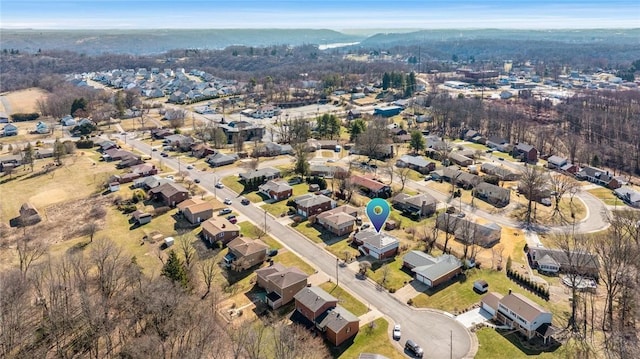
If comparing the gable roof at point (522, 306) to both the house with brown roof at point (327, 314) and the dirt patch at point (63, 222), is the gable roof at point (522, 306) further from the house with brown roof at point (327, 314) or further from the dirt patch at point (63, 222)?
the dirt patch at point (63, 222)

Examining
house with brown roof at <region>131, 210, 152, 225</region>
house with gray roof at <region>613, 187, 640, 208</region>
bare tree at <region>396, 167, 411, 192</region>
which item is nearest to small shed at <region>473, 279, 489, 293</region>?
bare tree at <region>396, 167, 411, 192</region>

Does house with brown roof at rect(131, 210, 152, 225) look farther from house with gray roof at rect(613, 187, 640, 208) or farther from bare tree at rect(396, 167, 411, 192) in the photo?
house with gray roof at rect(613, 187, 640, 208)

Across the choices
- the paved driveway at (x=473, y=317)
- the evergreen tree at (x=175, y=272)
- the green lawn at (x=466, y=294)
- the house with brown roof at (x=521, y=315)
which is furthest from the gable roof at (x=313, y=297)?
the house with brown roof at (x=521, y=315)

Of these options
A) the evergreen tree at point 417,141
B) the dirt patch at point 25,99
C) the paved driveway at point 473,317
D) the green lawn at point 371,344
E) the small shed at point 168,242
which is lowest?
the paved driveway at point 473,317

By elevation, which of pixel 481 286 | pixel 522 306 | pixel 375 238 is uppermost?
pixel 375 238

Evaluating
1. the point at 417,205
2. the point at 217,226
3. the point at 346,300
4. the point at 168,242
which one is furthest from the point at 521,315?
the point at 168,242

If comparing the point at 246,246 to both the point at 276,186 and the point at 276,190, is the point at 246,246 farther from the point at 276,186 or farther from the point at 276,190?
the point at 276,186

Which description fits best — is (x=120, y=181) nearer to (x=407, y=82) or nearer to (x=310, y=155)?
(x=310, y=155)
